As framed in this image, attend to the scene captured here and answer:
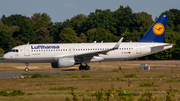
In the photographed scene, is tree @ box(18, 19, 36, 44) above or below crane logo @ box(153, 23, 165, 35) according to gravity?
above

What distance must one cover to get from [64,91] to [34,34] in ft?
340

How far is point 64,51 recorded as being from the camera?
35719mm

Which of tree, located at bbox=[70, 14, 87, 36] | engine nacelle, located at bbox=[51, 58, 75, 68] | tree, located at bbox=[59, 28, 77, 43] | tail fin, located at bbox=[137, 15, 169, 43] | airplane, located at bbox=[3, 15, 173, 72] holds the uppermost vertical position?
tree, located at bbox=[70, 14, 87, 36]

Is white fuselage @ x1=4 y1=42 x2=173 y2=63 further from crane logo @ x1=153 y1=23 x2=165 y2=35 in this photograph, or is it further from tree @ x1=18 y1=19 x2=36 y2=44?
tree @ x1=18 y1=19 x2=36 y2=44

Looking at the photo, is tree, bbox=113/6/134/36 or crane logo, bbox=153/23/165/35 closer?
crane logo, bbox=153/23/165/35

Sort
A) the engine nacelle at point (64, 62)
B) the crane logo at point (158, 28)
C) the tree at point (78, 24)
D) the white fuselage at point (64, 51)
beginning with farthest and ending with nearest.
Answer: the tree at point (78, 24) → the crane logo at point (158, 28) → the white fuselage at point (64, 51) → the engine nacelle at point (64, 62)

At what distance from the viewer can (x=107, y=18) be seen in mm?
128000

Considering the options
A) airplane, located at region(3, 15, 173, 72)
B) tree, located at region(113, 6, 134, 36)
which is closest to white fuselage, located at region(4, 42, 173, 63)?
airplane, located at region(3, 15, 173, 72)

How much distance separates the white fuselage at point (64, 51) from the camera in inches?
1390

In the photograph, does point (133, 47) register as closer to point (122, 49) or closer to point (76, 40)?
point (122, 49)

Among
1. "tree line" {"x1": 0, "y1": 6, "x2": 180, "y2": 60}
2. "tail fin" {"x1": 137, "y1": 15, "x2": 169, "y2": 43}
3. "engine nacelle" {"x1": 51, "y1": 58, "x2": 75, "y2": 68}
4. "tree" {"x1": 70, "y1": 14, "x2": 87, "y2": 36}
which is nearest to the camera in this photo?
"engine nacelle" {"x1": 51, "y1": 58, "x2": 75, "y2": 68}

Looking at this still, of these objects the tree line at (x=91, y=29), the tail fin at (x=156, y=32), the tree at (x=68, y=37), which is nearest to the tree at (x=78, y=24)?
the tree line at (x=91, y=29)

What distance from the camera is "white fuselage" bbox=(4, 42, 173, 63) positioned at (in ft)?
116

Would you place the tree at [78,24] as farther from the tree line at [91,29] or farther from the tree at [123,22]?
the tree at [123,22]
